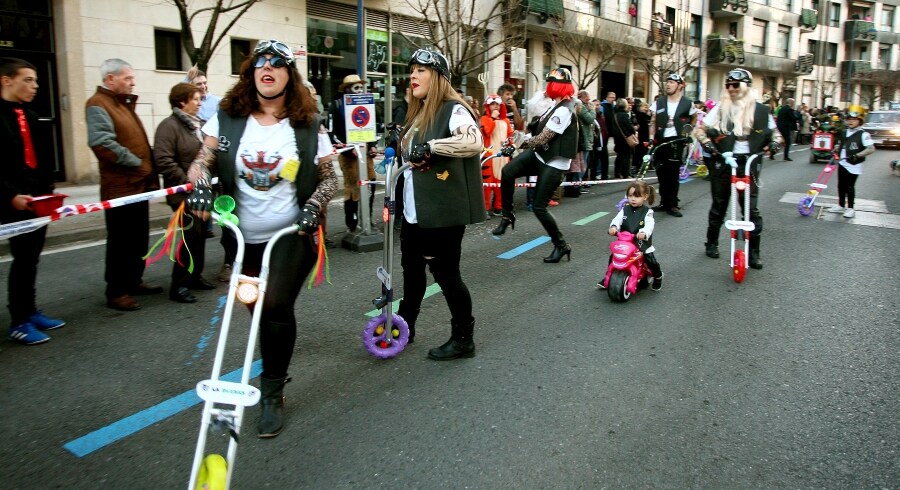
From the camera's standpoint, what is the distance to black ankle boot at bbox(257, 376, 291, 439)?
138 inches

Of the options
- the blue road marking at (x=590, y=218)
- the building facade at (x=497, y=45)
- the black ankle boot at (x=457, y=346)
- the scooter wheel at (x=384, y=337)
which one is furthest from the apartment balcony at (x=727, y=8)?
the scooter wheel at (x=384, y=337)

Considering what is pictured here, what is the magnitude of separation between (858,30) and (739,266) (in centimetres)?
6069

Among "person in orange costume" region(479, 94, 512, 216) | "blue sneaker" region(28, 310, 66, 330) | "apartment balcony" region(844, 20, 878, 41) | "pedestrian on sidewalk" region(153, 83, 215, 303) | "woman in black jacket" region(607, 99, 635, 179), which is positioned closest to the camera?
"blue sneaker" region(28, 310, 66, 330)

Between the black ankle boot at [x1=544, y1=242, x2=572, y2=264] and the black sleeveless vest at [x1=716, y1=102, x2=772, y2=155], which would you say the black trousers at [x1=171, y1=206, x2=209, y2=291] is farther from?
the black sleeveless vest at [x1=716, y1=102, x2=772, y2=155]

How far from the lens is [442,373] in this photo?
170 inches

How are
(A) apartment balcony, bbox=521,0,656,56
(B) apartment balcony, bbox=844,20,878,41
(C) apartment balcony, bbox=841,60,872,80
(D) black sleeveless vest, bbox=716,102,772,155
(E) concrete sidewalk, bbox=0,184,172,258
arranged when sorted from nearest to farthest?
1. (D) black sleeveless vest, bbox=716,102,772,155
2. (E) concrete sidewalk, bbox=0,184,172,258
3. (A) apartment balcony, bbox=521,0,656,56
4. (B) apartment balcony, bbox=844,20,878,41
5. (C) apartment balcony, bbox=841,60,872,80

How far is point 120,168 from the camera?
5711 mm

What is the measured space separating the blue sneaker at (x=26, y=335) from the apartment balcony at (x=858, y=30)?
211 feet

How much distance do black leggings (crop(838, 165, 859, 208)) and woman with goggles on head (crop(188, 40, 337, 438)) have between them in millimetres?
9604

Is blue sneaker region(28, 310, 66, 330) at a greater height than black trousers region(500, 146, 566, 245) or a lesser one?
lesser

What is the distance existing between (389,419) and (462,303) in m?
0.98

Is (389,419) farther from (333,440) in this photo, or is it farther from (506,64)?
(506,64)

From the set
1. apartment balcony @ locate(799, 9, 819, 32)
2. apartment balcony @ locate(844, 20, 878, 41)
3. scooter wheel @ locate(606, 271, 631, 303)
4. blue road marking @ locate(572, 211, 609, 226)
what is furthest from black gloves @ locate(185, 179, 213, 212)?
apartment balcony @ locate(844, 20, 878, 41)

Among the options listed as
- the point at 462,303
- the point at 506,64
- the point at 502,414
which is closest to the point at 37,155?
the point at 462,303
